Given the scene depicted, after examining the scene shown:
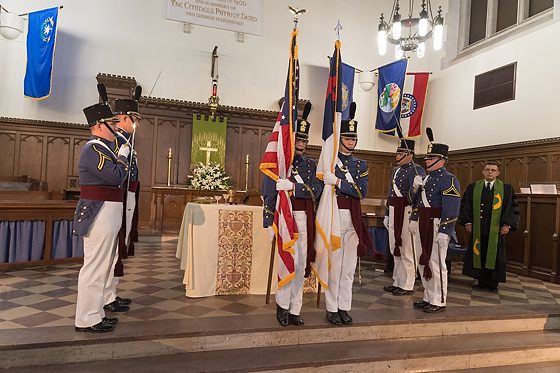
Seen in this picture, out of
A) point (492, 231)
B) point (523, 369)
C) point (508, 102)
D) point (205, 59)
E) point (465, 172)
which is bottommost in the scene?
point (523, 369)

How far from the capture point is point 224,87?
10.9m

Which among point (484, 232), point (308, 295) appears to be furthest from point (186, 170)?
point (484, 232)

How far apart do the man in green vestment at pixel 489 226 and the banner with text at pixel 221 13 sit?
7.38 meters

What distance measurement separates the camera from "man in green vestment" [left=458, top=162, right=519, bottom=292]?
6109 mm

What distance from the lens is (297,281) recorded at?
156 inches

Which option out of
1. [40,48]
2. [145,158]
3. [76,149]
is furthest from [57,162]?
[40,48]

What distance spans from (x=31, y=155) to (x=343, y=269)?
339 inches

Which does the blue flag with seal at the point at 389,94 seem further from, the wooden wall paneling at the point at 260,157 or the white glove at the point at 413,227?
the white glove at the point at 413,227

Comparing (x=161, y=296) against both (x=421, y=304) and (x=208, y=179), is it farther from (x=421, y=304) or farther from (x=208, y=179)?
(x=208, y=179)

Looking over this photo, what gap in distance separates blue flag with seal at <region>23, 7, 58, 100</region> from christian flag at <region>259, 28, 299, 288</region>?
718 cm

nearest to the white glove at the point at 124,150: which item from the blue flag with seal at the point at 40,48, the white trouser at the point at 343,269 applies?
the white trouser at the point at 343,269

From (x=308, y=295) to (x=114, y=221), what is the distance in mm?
2678

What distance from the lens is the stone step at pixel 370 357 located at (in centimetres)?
319

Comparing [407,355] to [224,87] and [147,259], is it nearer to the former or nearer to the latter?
[147,259]
